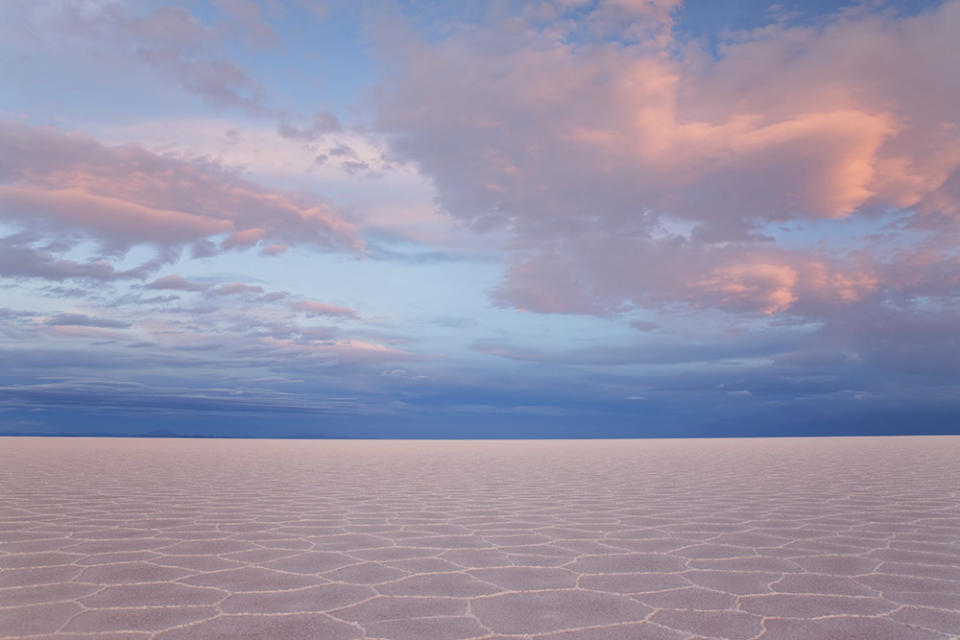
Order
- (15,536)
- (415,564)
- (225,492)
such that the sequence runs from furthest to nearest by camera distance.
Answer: (225,492)
(15,536)
(415,564)

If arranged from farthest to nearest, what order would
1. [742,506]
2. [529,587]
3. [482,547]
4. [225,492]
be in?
1. [225,492]
2. [742,506]
3. [482,547]
4. [529,587]

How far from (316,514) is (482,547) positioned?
6.07 ft

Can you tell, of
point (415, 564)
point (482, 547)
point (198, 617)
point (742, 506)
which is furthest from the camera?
point (742, 506)

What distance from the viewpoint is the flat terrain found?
2365mm

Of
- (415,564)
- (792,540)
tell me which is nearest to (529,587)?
(415,564)

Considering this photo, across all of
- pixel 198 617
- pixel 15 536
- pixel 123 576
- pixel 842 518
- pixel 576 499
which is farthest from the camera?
pixel 576 499

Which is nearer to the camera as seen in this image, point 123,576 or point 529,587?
point 529,587

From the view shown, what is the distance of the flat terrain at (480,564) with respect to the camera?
7.76 ft

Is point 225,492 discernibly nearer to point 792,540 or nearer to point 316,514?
point 316,514

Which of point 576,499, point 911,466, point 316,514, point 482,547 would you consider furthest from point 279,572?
point 911,466

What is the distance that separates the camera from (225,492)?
260 inches

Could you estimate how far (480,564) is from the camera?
332cm

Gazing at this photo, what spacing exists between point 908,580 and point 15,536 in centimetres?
492

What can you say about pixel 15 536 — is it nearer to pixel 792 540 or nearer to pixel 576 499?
pixel 576 499
